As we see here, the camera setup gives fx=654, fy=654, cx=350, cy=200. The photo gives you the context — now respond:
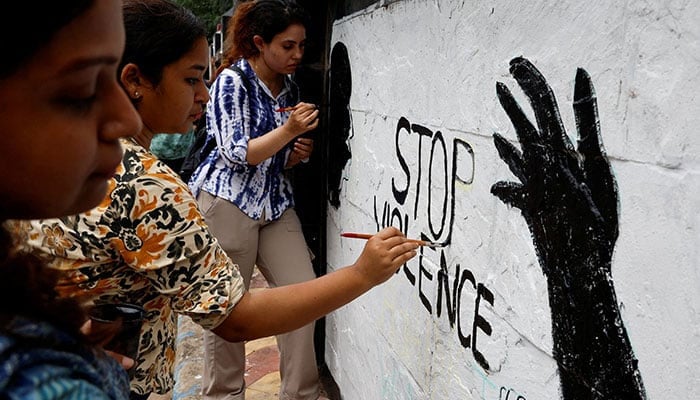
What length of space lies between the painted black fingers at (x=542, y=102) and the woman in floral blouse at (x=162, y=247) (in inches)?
21.7

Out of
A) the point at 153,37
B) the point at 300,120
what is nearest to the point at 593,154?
the point at 153,37

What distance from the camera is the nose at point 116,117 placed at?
0.77 metres

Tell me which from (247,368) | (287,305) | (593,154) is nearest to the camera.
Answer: (593,154)

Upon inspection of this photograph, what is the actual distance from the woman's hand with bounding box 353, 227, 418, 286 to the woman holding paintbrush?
1.26 meters

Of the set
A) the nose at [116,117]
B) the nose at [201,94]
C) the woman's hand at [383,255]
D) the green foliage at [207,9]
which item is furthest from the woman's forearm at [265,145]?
the green foliage at [207,9]

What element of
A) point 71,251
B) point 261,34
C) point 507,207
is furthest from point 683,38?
point 261,34

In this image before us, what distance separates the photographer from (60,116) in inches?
27.4

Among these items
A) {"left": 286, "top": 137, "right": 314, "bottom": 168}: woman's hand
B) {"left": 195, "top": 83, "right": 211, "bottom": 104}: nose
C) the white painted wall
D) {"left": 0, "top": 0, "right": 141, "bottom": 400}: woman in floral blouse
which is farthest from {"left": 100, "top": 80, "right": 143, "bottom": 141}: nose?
{"left": 286, "top": 137, "right": 314, "bottom": 168}: woman's hand

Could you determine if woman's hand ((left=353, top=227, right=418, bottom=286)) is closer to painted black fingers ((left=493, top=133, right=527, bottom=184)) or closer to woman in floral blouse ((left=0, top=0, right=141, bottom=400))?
painted black fingers ((left=493, top=133, right=527, bottom=184))

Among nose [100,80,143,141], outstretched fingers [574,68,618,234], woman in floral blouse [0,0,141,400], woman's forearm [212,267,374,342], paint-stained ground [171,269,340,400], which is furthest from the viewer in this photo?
paint-stained ground [171,269,340,400]

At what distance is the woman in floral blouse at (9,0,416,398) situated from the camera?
1.51 m

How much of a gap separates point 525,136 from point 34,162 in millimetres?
1048

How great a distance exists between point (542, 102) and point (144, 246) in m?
0.94

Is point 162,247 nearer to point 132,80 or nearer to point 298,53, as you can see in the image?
point 132,80
